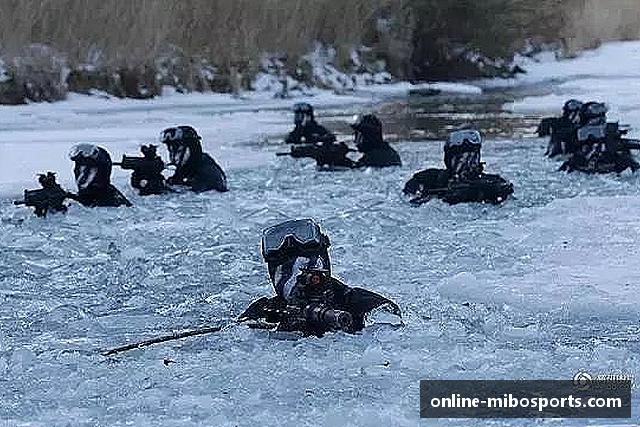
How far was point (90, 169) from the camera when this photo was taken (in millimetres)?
9711

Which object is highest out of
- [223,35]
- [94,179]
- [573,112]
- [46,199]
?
[223,35]

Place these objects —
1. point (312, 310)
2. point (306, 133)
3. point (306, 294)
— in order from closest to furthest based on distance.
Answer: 1. point (312, 310)
2. point (306, 294)
3. point (306, 133)

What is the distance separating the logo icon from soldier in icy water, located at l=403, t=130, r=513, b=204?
492 centimetres

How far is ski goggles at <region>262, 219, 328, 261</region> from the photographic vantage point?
17.7ft

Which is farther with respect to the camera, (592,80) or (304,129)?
(592,80)

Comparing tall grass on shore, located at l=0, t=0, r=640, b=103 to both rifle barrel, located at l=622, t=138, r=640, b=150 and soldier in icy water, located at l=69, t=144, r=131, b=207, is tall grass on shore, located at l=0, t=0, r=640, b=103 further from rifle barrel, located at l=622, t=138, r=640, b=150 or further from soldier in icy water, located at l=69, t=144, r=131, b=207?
rifle barrel, located at l=622, t=138, r=640, b=150

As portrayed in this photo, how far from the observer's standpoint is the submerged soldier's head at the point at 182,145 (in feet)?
35.8

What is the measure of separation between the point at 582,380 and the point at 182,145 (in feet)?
23.8

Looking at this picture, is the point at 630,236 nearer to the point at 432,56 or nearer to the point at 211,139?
the point at 211,139

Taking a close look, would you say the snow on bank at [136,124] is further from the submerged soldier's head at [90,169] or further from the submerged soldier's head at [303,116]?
the submerged soldier's head at [90,169]

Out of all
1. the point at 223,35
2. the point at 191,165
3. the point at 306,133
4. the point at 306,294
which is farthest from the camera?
the point at 223,35

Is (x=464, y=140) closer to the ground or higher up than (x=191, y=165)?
higher up

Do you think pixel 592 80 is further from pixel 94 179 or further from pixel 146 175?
pixel 94 179

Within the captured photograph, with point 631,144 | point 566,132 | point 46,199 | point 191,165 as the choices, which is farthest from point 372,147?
point 46,199
